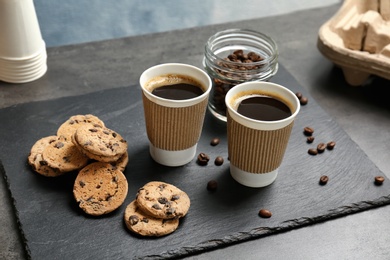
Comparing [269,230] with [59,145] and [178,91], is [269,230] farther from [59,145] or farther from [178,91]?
[59,145]

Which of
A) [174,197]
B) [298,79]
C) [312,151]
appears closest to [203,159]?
[174,197]

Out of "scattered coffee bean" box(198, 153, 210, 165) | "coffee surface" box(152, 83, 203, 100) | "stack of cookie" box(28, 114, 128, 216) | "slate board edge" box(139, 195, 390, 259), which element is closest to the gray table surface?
"slate board edge" box(139, 195, 390, 259)

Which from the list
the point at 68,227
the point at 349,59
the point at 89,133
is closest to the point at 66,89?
the point at 89,133

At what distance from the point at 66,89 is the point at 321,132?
0.77 metres

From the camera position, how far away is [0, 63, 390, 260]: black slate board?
1.23 m

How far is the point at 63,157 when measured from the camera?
→ 4.48 ft

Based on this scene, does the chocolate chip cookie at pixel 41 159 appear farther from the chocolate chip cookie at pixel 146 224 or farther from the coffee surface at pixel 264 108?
the coffee surface at pixel 264 108

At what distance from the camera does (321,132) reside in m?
1.59

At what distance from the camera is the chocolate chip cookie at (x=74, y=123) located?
1464mm

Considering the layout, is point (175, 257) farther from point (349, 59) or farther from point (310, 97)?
point (349, 59)

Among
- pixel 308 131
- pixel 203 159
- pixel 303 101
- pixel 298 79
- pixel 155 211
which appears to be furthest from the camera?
pixel 298 79

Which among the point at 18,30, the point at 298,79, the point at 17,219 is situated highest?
the point at 18,30

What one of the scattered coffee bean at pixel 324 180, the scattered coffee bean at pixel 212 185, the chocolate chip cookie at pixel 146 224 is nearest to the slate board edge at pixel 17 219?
the chocolate chip cookie at pixel 146 224

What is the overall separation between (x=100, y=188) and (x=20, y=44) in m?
0.62
